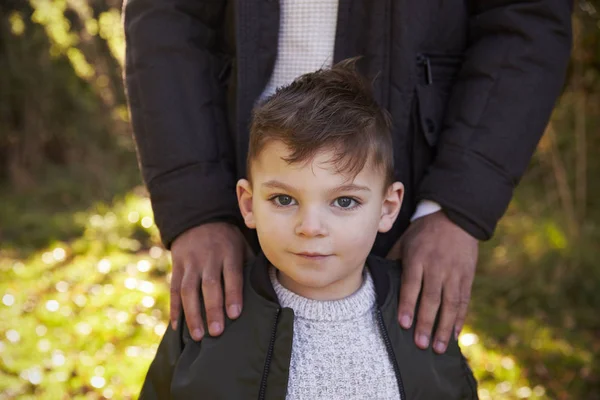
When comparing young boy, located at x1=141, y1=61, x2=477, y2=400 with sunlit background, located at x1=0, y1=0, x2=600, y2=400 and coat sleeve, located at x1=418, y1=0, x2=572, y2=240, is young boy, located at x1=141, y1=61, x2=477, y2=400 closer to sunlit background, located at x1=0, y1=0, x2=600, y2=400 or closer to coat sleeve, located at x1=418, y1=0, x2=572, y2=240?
coat sleeve, located at x1=418, y1=0, x2=572, y2=240

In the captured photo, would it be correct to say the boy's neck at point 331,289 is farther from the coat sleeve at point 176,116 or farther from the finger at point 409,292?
the coat sleeve at point 176,116

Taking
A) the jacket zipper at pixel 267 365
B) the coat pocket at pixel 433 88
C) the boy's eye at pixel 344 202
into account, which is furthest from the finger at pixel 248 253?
the coat pocket at pixel 433 88

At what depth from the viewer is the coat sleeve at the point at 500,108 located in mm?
1756

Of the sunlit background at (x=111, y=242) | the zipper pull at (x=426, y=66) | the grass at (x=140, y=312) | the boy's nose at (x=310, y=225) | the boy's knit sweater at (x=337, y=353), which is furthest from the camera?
the sunlit background at (x=111, y=242)

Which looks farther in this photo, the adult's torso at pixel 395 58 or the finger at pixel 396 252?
the finger at pixel 396 252

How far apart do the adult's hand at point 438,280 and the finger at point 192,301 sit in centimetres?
53

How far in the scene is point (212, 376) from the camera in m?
1.60

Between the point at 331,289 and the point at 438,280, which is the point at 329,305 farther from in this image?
the point at 438,280

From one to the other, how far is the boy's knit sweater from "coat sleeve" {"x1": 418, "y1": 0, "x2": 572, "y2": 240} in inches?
15.2

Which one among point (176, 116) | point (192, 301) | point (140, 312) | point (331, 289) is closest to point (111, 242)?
point (140, 312)

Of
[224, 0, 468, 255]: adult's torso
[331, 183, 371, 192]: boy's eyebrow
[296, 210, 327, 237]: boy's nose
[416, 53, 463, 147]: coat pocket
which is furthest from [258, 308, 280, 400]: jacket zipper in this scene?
[416, 53, 463, 147]: coat pocket

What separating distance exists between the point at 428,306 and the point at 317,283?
33cm

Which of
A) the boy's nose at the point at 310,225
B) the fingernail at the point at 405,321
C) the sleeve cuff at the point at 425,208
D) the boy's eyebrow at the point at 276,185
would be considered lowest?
the fingernail at the point at 405,321

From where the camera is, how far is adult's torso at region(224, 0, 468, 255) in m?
1.74
